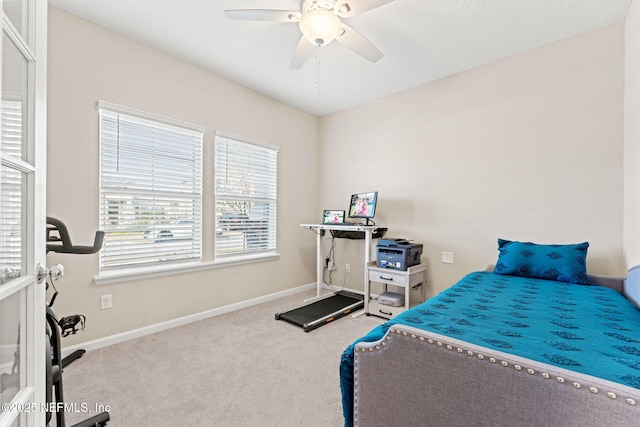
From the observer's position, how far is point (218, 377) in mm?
1958

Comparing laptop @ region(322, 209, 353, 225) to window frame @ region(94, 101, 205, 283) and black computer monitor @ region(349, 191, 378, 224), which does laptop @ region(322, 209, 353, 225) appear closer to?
black computer monitor @ region(349, 191, 378, 224)

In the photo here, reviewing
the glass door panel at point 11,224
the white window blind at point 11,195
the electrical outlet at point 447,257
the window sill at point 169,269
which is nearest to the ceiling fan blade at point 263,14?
the white window blind at point 11,195

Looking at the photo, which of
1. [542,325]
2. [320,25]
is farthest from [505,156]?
[320,25]

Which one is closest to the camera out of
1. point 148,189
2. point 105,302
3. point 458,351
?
point 458,351

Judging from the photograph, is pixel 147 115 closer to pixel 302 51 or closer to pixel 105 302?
pixel 302 51

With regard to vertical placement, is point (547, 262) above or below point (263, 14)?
below

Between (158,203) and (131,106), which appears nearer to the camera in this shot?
(131,106)

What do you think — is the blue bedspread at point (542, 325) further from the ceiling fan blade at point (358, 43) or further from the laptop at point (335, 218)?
the laptop at point (335, 218)

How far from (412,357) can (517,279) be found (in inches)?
65.3

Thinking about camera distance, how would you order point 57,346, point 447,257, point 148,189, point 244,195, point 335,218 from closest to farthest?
point 57,346 → point 148,189 → point 447,257 → point 244,195 → point 335,218

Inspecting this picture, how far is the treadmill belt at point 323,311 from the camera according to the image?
2.87 metres

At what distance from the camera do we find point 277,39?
8.13ft

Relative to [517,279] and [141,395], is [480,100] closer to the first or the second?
[517,279]

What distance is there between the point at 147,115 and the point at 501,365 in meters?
3.06
